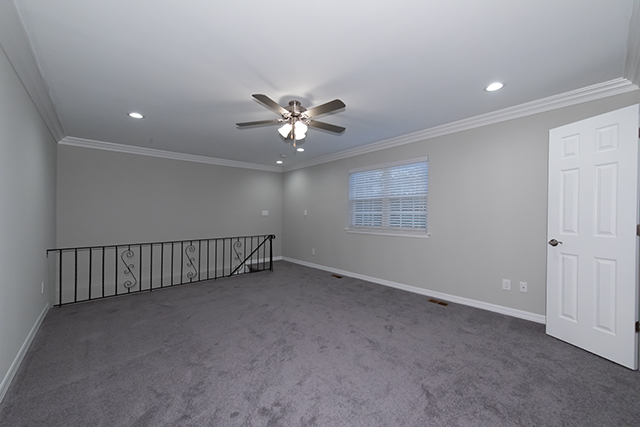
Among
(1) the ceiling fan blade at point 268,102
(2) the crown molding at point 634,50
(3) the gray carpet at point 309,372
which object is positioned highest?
(2) the crown molding at point 634,50

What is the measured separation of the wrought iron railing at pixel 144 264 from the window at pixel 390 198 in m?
1.96

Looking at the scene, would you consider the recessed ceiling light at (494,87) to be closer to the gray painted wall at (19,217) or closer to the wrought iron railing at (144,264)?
the gray painted wall at (19,217)

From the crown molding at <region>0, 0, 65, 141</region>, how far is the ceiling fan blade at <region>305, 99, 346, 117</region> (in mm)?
1997

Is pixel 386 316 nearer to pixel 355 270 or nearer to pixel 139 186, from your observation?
pixel 355 270

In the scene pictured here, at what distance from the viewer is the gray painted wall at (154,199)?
4.56 metres

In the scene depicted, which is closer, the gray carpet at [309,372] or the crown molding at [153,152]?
the gray carpet at [309,372]

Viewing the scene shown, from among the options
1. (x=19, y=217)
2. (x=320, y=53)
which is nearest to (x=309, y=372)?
(x=320, y=53)

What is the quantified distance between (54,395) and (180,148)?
4157 millimetres

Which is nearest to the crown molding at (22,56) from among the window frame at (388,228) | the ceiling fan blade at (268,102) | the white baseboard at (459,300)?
the ceiling fan blade at (268,102)

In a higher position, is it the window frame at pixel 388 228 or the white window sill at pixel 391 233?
the window frame at pixel 388 228

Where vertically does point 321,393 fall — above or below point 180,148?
below

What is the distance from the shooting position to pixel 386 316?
3.28 metres

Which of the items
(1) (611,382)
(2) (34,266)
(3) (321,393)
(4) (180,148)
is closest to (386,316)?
(3) (321,393)

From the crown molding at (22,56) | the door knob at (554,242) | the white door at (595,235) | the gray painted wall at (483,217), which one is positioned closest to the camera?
the crown molding at (22,56)
